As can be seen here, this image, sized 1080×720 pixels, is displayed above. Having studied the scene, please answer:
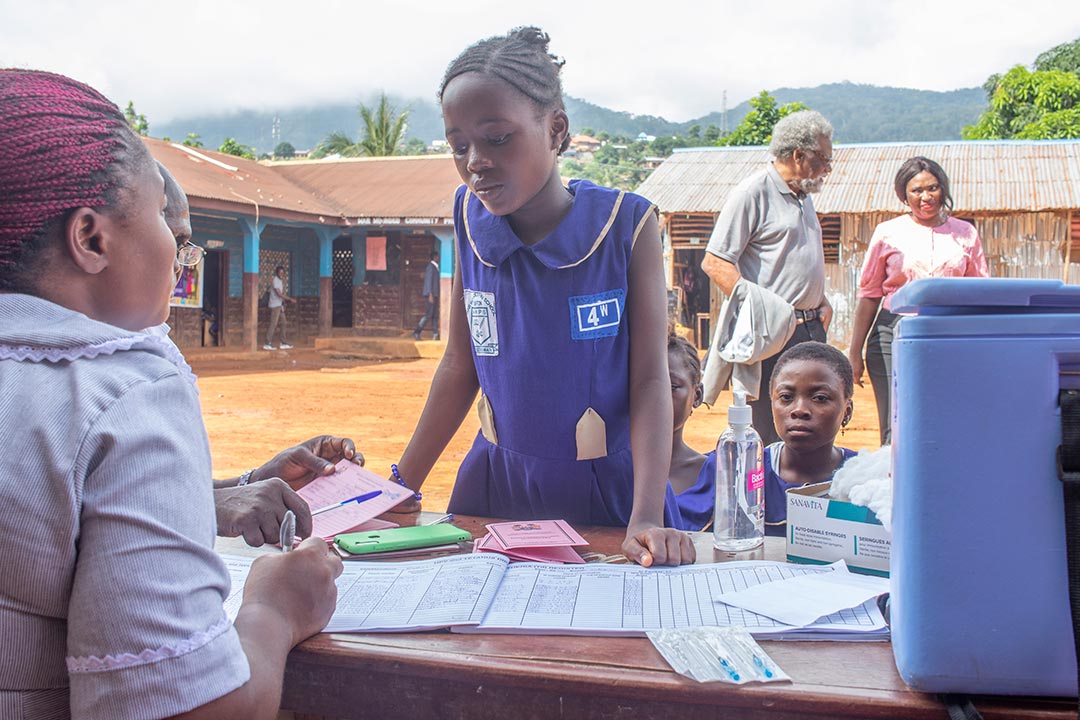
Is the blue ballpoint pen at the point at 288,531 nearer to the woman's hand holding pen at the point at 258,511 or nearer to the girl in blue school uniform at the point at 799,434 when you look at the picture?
the woman's hand holding pen at the point at 258,511

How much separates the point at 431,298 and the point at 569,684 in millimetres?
17895

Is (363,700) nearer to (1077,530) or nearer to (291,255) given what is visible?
(1077,530)

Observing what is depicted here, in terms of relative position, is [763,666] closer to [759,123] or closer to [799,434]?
[799,434]

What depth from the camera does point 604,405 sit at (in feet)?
6.08

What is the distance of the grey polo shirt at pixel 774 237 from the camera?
12.5ft

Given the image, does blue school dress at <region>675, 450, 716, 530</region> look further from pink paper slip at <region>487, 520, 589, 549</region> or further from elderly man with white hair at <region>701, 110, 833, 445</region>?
elderly man with white hair at <region>701, 110, 833, 445</region>

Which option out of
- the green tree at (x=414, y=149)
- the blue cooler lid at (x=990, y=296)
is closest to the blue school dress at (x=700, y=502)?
the blue cooler lid at (x=990, y=296)

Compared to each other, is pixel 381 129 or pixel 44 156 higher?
pixel 381 129

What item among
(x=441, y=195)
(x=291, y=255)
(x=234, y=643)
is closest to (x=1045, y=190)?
(x=441, y=195)

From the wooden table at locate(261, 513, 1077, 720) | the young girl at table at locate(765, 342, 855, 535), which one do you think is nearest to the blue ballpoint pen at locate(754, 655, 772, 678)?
the wooden table at locate(261, 513, 1077, 720)

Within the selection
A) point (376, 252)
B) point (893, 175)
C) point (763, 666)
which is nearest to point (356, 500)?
point (763, 666)

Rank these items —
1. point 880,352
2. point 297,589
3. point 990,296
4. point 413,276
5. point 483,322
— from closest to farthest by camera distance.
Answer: point 990,296, point 297,589, point 483,322, point 880,352, point 413,276

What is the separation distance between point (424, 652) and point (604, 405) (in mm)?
846

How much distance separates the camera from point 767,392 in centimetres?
379
